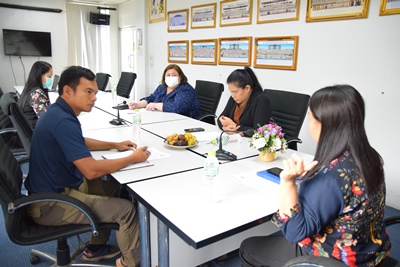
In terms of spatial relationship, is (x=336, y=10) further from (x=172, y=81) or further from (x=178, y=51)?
(x=178, y=51)

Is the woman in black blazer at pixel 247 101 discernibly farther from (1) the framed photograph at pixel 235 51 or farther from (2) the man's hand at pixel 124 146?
(1) the framed photograph at pixel 235 51

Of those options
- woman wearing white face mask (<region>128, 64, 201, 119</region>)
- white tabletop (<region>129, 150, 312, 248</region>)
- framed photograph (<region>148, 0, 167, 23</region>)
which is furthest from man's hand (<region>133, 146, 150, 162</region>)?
framed photograph (<region>148, 0, 167, 23</region>)

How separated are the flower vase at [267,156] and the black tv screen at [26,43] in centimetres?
608

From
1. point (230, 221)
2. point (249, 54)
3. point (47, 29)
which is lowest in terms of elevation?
point (230, 221)

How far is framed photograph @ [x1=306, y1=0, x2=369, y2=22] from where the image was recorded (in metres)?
2.72

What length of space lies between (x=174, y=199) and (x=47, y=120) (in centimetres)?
74

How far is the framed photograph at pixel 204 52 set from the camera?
4367 mm

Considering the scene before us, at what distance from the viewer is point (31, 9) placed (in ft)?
20.4

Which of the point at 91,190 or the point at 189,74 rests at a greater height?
the point at 189,74

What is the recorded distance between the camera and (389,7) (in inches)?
100

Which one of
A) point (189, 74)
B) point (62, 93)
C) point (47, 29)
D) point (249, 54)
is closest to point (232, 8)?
point (249, 54)

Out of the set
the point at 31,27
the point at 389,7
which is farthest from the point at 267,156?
the point at 31,27

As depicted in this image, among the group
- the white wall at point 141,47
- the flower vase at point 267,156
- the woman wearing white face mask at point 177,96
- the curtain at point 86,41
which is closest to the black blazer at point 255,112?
the flower vase at point 267,156

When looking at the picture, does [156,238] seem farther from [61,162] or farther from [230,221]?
[61,162]
